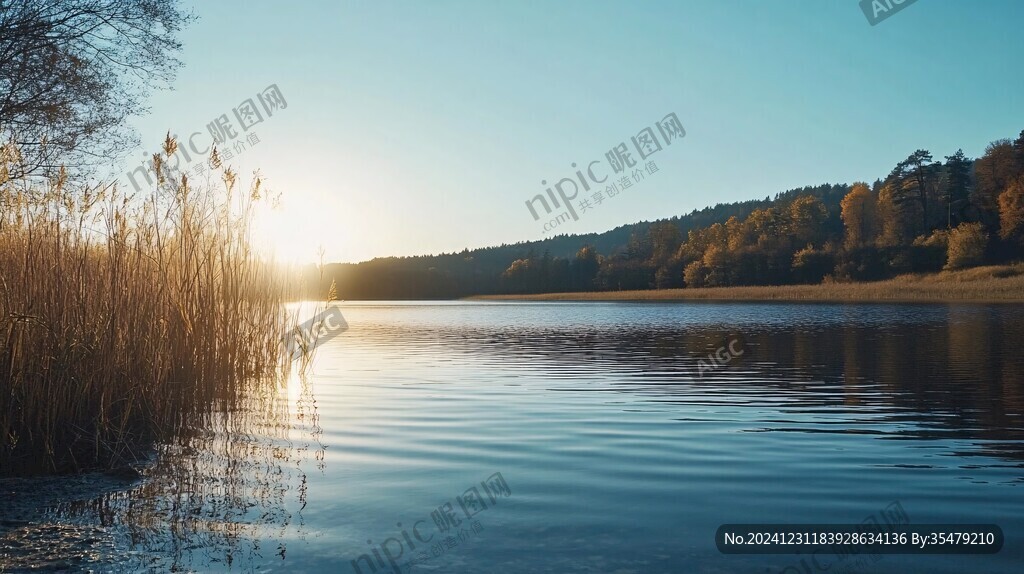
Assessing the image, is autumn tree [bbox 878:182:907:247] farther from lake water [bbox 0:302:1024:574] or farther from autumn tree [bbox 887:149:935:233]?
lake water [bbox 0:302:1024:574]

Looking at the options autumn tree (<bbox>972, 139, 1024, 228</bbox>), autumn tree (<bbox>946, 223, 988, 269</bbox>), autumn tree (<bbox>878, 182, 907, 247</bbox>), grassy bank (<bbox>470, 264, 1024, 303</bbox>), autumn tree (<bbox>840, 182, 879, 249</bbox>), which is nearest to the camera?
grassy bank (<bbox>470, 264, 1024, 303</bbox>)

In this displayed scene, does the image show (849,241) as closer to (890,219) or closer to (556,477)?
(890,219)

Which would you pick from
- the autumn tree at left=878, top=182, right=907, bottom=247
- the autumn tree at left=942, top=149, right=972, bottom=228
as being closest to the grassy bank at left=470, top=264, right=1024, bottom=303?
the autumn tree at left=878, top=182, right=907, bottom=247

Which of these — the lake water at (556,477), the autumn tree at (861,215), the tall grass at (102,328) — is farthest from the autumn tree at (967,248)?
the tall grass at (102,328)

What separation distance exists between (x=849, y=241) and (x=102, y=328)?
10001 centimetres

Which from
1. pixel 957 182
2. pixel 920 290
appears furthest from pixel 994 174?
pixel 920 290

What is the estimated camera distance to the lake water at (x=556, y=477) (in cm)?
441

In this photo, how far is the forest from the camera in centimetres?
7862

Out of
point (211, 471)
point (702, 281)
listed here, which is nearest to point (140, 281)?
point (211, 471)

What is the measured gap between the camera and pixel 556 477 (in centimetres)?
645

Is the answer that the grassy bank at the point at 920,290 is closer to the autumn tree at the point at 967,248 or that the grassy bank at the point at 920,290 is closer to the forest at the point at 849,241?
the autumn tree at the point at 967,248

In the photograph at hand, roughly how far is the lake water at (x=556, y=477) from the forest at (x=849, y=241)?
54607mm

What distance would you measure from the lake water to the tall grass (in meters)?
0.48

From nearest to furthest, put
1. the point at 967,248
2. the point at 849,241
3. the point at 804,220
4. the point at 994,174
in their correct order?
the point at 967,248 < the point at 994,174 < the point at 849,241 < the point at 804,220
